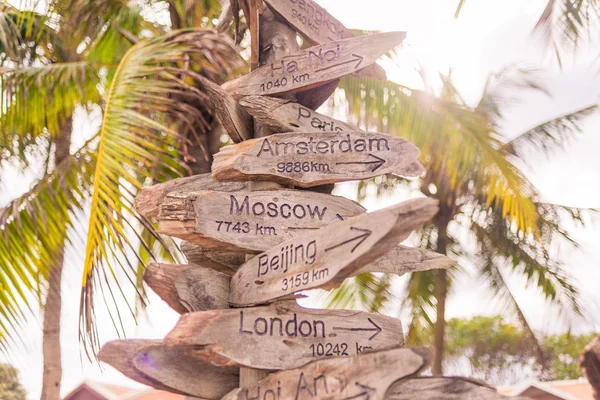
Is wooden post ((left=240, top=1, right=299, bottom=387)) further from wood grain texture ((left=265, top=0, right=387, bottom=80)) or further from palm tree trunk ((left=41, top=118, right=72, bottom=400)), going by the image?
palm tree trunk ((left=41, top=118, right=72, bottom=400))

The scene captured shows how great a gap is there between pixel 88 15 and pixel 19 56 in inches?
40.3

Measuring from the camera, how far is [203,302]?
9.38ft

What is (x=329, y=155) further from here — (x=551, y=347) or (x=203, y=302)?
(x=551, y=347)

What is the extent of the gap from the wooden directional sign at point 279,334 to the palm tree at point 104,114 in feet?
3.25

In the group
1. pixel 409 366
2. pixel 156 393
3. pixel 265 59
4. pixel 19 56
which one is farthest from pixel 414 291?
pixel 409 366

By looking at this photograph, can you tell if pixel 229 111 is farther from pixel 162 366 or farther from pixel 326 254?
pixel 162 366

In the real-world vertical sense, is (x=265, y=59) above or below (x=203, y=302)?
above

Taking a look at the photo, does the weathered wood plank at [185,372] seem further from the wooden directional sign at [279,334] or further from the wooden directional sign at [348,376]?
the wooden directional sign at [348,376]

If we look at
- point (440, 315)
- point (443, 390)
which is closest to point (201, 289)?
point (443, 390)

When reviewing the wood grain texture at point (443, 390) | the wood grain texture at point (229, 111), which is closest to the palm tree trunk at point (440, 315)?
the wood grain texture at point (229, 111)

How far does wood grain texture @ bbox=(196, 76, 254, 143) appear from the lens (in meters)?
3.20

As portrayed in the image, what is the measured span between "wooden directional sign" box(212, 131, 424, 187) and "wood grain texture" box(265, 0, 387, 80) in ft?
2.31

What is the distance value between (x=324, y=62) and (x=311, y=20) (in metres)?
0.44

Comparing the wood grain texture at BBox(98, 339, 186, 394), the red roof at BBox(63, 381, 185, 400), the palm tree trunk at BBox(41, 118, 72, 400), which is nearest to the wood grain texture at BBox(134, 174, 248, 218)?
the wood grain texture at BBox(98, 339, 186, 394)
